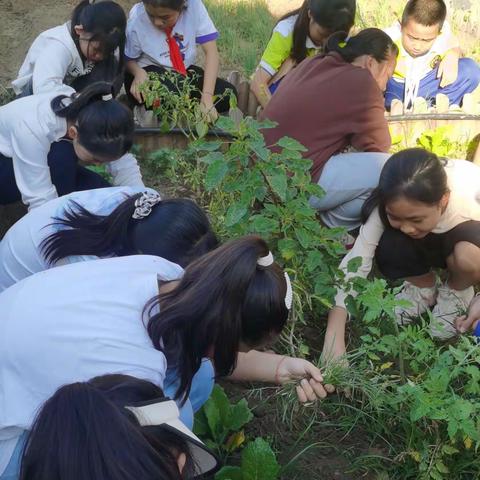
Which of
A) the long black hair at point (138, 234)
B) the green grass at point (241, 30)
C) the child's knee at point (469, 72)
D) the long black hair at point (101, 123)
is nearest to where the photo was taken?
the long black hair at point (138, 234)

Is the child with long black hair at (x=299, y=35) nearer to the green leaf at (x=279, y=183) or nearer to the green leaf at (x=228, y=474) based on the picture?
the green leaf at (x=279, y=183)

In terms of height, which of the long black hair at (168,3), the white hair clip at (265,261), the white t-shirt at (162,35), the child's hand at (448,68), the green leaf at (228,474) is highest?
the long black hair at (168,3)

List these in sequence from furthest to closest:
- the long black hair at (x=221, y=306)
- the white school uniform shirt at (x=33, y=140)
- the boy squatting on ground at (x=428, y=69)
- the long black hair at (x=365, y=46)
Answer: the boy squatting on ground at (x=428, y=69), the long black hair at (x=365, y=46), the white school uniform shirt at (x=33, y=140), the long black hair at (x=221, y=306)

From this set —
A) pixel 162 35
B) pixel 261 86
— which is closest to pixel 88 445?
pixel 261 86

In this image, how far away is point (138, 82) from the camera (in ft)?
12.2

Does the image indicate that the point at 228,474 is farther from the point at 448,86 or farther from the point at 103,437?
the point at 448,86

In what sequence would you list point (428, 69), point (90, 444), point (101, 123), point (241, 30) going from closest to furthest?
1. point (90, 444)
2. point (101, 123)
3. point (428, 69)
4. point (241, 30)

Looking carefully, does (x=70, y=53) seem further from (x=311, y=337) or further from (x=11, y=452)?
(x=11, y=452)

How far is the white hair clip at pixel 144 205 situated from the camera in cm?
201

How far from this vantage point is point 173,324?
5.15ft

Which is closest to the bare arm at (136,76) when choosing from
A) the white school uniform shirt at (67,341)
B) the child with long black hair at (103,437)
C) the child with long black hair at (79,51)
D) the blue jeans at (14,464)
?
the child with long black hair at (79,51)

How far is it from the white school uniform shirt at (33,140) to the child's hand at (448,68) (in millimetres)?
2275

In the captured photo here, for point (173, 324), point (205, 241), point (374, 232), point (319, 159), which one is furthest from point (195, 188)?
point (173, 324)

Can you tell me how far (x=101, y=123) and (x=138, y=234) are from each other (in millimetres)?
742
